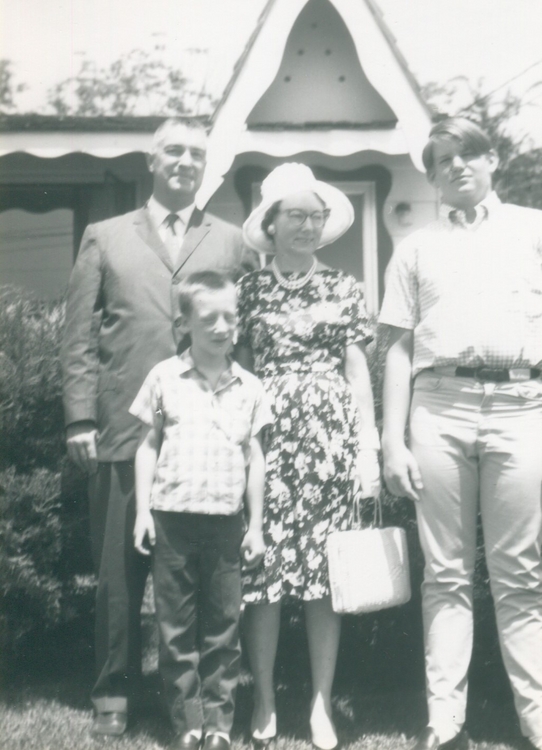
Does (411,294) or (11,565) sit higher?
(411,294)

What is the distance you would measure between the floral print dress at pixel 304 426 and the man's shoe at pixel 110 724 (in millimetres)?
708

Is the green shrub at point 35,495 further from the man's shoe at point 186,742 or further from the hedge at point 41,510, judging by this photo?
the man's shoe at point 186,742

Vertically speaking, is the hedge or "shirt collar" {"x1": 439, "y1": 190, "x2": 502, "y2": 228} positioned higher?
"shirt collar" {"x1": 439, "y1": 190, "x2": 502, "y2": 228}

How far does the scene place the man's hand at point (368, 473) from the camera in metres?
3.05

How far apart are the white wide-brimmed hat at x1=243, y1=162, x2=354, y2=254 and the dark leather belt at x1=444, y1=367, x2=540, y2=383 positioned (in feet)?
3.00

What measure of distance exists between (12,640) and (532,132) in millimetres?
7108

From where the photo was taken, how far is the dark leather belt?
9.36 ft

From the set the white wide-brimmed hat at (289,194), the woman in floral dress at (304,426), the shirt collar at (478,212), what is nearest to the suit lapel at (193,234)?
the white wide-brimmed hat at (289,194)

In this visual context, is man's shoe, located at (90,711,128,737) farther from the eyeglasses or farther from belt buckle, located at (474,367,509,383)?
the eyeglasses

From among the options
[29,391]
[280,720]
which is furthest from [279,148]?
[280,720]

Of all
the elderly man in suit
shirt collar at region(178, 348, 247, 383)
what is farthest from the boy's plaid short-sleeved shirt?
the elderly man in suit

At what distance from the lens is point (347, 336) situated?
3.14 m

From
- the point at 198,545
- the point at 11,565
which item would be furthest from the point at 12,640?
the point at 198,545

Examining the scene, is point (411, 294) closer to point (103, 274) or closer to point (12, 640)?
point (103, 274)
